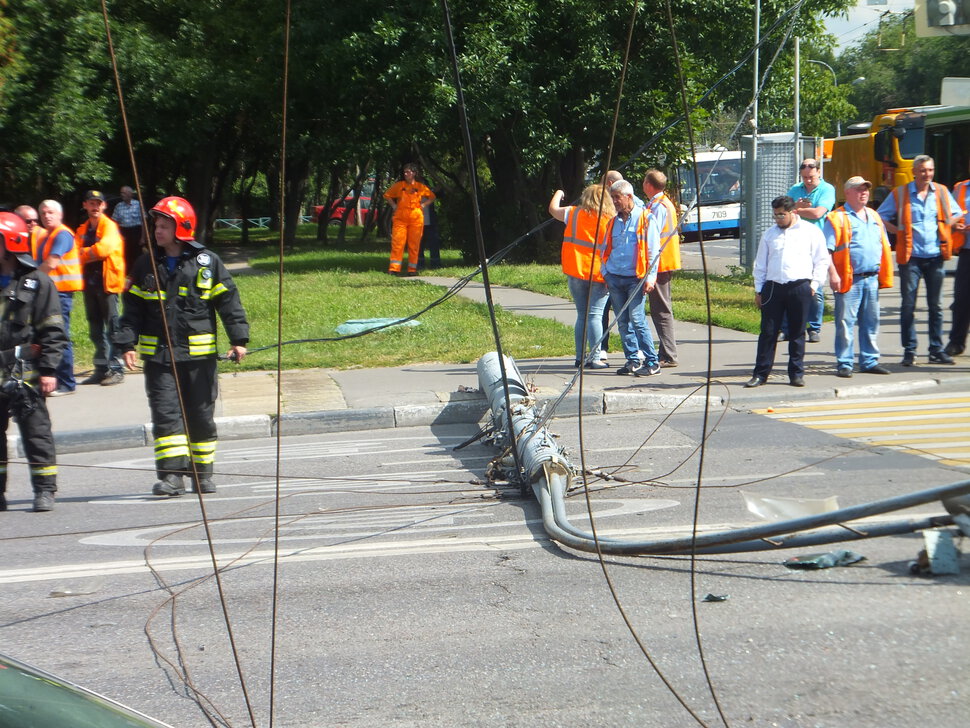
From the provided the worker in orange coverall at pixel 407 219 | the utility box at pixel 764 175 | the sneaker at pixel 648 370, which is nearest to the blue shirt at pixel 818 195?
the sneaker at pixel 648 370

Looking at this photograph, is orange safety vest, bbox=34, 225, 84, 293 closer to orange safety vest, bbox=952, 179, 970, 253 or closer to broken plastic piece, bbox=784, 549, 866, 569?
broken plastic piece, bbox=784, 549, 866, 569

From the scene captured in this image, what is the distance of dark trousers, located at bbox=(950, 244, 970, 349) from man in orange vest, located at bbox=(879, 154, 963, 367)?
163 millimetres

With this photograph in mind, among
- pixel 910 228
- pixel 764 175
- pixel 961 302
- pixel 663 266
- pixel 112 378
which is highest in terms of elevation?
A: pixel 764 175

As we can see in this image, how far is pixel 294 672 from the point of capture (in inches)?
168

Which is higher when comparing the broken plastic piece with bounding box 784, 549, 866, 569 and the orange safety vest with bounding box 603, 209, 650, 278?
the orange safety vest with bounding box 603, 209, 650, 278

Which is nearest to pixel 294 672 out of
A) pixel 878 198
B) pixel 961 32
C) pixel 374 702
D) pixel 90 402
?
pixel 374 702

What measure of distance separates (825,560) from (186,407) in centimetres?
415

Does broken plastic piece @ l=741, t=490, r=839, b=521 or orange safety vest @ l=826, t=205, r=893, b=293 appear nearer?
broken plastic piece @ l=741, t=490, r=839, b=521

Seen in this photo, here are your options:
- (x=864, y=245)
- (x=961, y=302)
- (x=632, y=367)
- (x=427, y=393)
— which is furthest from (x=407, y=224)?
(x=961, y=302)

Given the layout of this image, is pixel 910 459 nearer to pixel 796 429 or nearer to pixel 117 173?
pixel 796 429

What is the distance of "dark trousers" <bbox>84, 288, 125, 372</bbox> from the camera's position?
38.3 feet

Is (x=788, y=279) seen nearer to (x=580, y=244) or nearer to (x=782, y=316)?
(x=782, y=316)

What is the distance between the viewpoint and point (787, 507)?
5961 mm

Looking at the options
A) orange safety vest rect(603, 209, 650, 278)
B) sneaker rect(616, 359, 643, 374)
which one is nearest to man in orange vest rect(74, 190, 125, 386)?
orange safety vest rect(603, 209, 650, 278)
